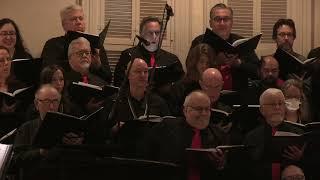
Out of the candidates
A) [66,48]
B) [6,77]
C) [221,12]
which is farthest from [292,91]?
[6,77]

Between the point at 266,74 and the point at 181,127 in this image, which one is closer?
the point at 181,127

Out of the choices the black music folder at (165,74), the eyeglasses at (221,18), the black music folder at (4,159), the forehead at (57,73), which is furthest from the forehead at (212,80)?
the black music folder at (4,159)

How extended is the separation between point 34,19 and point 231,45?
2305mm

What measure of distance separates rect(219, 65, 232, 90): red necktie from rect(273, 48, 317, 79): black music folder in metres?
0.41

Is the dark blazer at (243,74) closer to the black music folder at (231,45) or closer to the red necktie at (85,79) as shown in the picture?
the black music folder at (231,45)

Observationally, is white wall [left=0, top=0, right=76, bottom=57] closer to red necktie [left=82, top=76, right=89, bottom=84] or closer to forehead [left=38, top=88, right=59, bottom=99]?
red necktie [left=82, top=76, right=89, bottom=84]

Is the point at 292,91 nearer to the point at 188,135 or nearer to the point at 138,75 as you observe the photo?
the point at 188,135

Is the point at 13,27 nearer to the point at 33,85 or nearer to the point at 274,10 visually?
the point at 33,85

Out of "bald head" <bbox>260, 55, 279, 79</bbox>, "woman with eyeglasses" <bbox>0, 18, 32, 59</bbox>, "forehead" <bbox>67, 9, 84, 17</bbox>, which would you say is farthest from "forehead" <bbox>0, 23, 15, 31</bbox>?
"bald head" <bbox>260, 55, 279, 79</bbox>

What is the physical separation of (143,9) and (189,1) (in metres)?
0.52

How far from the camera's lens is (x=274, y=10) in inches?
301

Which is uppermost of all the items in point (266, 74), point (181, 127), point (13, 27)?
point (13, 27)

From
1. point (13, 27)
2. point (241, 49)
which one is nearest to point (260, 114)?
point (241, 49)

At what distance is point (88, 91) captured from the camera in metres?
4.94
